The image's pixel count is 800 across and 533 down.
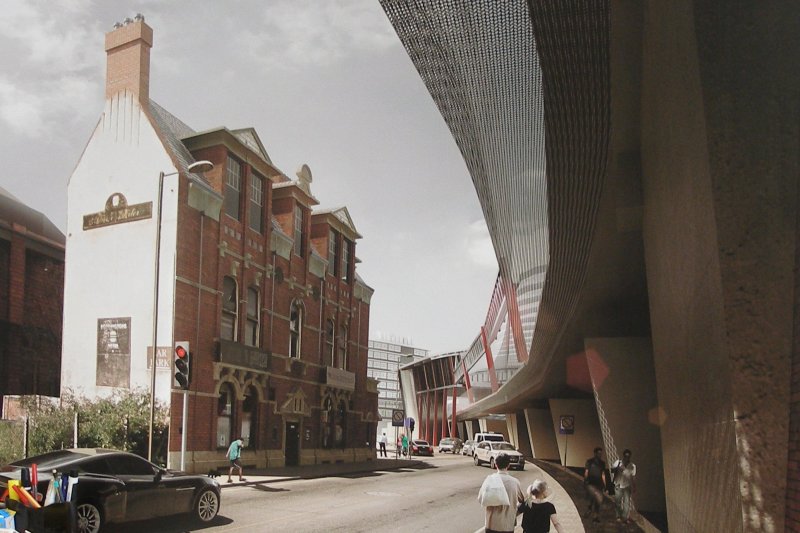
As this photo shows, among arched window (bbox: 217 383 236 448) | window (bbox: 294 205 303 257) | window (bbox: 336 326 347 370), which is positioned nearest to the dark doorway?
arched window (bbox: 217 383 236 448)

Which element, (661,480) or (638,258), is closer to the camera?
(638,258)

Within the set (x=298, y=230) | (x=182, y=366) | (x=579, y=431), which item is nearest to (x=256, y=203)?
(x=298, y=230)

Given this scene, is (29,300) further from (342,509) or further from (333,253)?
(342,509)

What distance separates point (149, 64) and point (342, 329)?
1887cm

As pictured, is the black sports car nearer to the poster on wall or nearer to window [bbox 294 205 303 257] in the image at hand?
the poster on wall

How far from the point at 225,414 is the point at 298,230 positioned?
1112cm

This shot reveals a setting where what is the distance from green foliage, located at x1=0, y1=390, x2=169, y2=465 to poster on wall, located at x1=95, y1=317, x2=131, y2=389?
91 centimetres

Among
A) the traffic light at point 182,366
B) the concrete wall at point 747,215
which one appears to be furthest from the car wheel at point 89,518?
the concrete wall at point 747,215

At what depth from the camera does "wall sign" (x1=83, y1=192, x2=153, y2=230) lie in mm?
27156

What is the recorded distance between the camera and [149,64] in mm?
29125

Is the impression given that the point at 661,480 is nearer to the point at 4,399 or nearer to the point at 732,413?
the point at 732,413

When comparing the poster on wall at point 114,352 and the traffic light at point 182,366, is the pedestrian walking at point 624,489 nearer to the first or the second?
the traffic light at point 182,366

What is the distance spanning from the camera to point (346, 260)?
44.5 metres

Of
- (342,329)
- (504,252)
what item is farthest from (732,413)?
(342,329)
